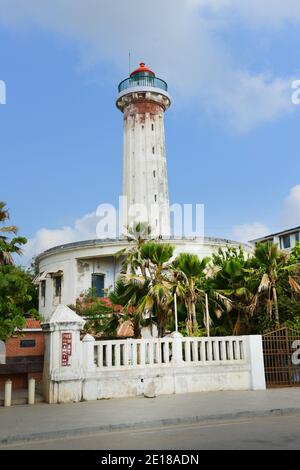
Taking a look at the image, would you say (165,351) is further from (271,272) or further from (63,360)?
(271,272)

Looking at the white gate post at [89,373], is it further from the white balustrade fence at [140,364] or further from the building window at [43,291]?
the building window at [43,291]

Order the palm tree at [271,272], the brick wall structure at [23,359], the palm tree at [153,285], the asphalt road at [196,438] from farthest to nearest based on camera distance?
the palm tree at [271,272]
the palm tree at [153,285]
the brick wall structure at [23,359]
the asphalt road at [196,438]

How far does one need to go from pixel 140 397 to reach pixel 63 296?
17500mm

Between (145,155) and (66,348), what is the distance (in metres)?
23.9

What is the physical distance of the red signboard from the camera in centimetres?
1220

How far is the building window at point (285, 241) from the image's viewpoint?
1755 inches

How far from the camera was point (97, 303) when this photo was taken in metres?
24.3

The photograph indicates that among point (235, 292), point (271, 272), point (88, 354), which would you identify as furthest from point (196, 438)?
point (271, 272)

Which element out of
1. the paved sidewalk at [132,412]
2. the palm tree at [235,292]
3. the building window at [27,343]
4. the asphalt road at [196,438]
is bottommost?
the asphalt road at [196,438]

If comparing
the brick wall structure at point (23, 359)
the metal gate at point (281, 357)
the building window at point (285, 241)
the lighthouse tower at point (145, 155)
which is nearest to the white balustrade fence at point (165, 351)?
the metal gate at point (281, 357)

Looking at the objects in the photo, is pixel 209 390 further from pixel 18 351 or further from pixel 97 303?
pixel 97 303

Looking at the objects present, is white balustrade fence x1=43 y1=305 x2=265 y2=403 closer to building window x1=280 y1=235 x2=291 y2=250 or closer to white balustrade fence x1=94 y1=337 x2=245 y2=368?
white balustrade fence x1=94 y1=337 x2=245 y2=368
